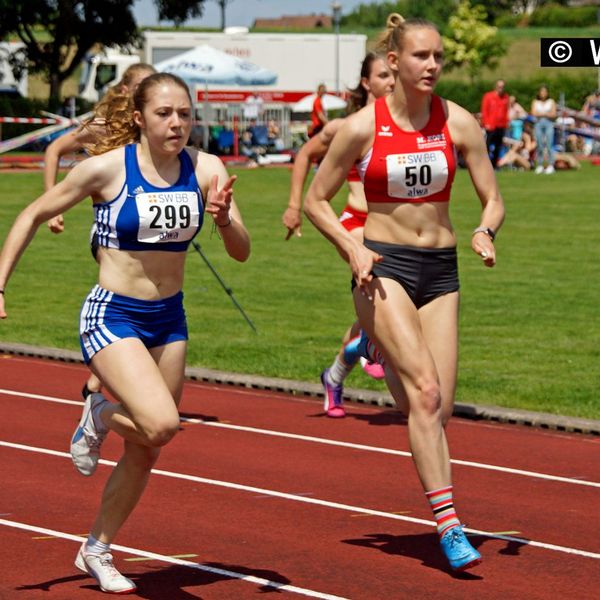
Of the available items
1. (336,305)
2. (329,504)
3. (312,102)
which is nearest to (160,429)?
(329,504)

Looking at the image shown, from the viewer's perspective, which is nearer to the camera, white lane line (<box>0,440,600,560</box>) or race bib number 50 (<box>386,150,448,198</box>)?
race bib number 50 (<box>386,150,448,198</box>)

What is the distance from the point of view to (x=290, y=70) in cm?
6575

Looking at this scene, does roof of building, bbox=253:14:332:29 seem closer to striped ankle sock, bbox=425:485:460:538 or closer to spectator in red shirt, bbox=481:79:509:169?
spectator in red shirt, bbox=481:79:509:169

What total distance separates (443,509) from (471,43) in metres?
93.2

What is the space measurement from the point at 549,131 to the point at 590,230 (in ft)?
45.9

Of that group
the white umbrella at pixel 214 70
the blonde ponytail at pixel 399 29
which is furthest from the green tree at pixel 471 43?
the blonde ponytail at pixel 399 29

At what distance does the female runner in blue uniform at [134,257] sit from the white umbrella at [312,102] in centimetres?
5074

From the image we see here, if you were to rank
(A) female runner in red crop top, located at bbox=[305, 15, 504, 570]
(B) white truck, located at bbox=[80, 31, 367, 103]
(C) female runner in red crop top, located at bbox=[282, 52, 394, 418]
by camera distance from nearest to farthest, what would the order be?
1. (A) female runner in red crop top, located at bbox=[305, 15, 504, 570]
2. (C) female runner in red crop top, located at bbox=[282, 52, 394, 418]
3. (B) white truck, located at bbox=[80, 31, 367, 103]

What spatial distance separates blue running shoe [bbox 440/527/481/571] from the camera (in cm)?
668

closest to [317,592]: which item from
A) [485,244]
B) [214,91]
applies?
[485,244]

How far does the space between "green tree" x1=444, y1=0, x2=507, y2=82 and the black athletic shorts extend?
89940mm

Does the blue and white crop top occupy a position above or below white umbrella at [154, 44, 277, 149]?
below

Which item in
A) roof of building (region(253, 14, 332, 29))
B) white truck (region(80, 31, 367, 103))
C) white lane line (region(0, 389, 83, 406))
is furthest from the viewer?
roof of building (region(253, 14, 332, 29))

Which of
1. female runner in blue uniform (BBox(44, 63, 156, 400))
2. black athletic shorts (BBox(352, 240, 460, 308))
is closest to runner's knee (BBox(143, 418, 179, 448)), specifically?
female runner in blue uniform (BBox(44, 63, 156, 400))
